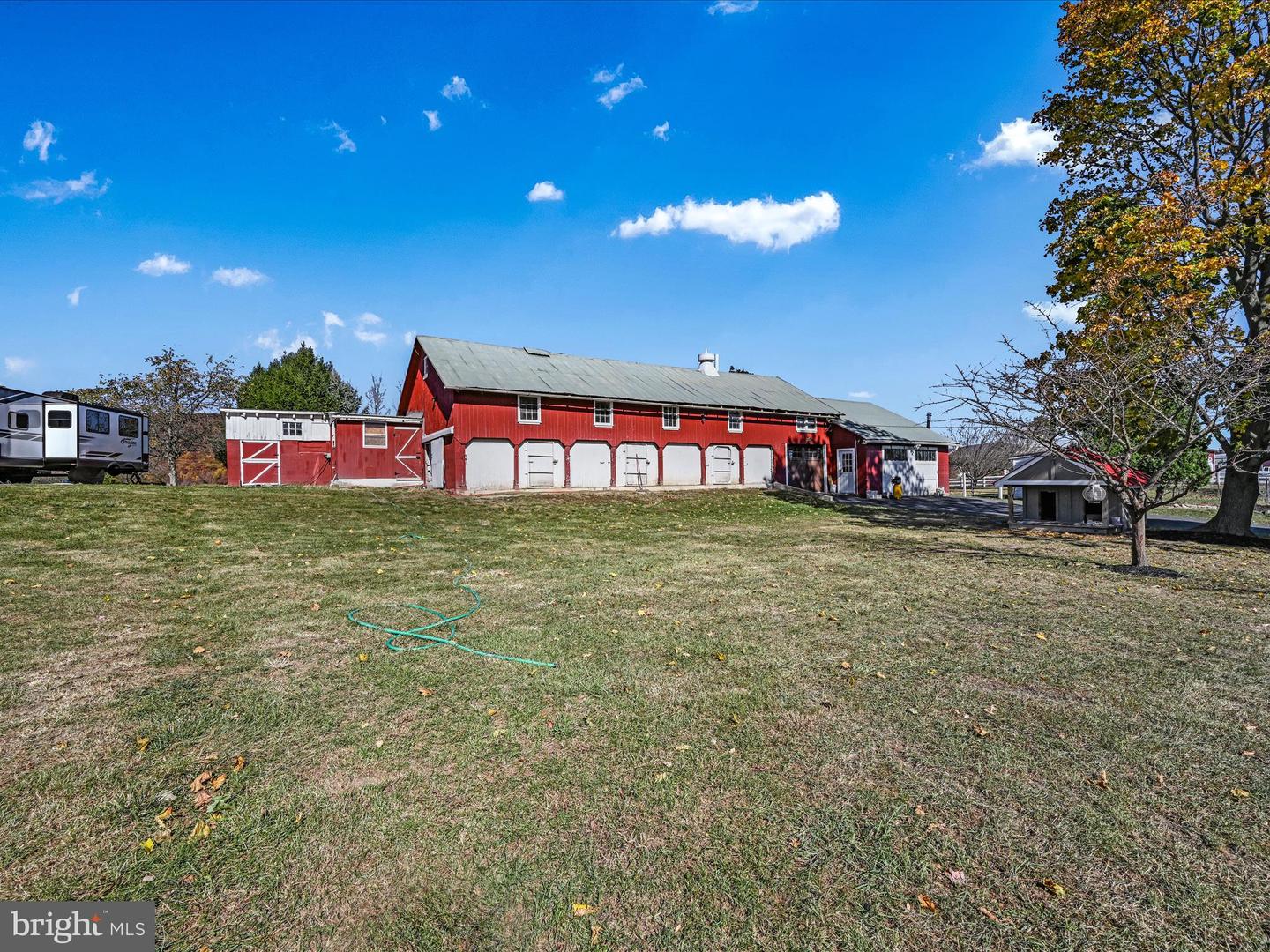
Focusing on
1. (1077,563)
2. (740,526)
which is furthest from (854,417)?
(1077,563)

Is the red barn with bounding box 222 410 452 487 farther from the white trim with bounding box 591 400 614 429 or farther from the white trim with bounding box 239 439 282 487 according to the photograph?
the white trim with bounding box 591 400 614 429

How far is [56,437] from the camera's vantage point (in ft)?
62.8

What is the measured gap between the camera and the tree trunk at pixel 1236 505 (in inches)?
604

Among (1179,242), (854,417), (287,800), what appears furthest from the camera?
(854,417)

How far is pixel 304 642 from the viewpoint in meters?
6.05

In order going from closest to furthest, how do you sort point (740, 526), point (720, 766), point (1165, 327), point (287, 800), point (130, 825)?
point (130, 825) → point (287, 800) → point (720, 766) → point (1165, 327) → point (740, 526)

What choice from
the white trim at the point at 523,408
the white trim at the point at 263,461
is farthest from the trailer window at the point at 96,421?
the white trim at the point at 523,408

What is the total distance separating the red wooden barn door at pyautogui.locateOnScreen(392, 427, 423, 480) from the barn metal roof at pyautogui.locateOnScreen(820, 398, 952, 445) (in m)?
24.5

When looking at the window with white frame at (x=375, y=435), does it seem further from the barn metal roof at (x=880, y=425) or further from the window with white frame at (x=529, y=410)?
the barn metal roof at (x=880, y=425)

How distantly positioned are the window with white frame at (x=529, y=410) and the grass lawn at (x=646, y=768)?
17.7m

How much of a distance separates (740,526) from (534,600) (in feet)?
38.4

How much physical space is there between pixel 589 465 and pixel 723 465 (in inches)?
317

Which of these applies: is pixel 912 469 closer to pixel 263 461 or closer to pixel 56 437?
pixel 263 461

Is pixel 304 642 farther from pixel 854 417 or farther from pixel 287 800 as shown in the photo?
pixel 854 417
